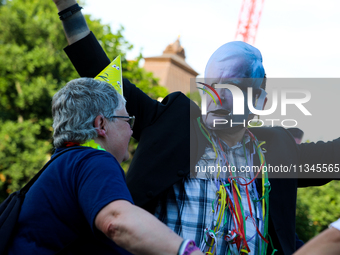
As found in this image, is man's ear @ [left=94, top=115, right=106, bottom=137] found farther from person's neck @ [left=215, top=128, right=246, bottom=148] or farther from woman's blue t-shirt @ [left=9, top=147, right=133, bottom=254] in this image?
person's neck @ [left=215, top=128, right=246, bottom=148]

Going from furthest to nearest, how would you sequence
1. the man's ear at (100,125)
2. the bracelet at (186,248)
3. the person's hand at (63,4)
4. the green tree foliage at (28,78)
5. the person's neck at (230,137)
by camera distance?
the green tree foliage at (28,78)
the person's neck at (230,137)
the person's hand at (63,4)
the man's ear at (100,125)
the bracelet at (186,248)

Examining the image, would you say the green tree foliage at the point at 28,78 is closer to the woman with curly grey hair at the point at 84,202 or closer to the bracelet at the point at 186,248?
the woman with curly grey hair at the point at 84,202

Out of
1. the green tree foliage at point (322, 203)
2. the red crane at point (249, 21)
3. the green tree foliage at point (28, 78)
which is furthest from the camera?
the red crane at point (249, 21)

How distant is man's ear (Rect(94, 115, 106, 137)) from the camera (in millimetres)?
1508

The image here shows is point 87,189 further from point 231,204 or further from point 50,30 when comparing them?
point 50,30

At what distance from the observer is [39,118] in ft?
52.8

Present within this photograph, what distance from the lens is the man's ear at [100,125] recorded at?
151cm

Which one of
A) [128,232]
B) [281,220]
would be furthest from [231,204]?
[128,232]

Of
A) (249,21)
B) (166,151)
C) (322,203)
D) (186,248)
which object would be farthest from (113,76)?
(249,21)

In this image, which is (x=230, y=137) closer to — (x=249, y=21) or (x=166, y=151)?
(x=166, y=151)

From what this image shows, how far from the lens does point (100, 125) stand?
1525 millimetres

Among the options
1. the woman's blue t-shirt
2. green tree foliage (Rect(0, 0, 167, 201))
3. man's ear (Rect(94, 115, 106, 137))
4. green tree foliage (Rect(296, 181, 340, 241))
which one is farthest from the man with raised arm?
green tree foliage (Rect(0, 0, 167, 201))

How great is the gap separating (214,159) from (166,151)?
269 mm

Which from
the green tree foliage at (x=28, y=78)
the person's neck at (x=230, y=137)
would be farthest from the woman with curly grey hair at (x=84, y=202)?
the green tree foliage at (x=28, y=78)
